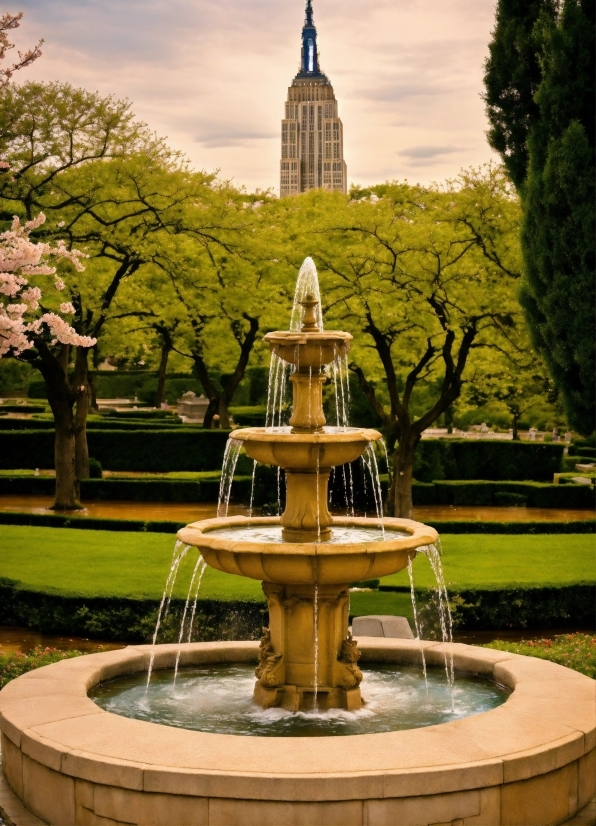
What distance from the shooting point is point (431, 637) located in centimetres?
1466

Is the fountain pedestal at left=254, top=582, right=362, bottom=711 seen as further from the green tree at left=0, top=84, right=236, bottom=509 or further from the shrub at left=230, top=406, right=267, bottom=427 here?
the shrub at left=230, top=406, right=267, bottom=427

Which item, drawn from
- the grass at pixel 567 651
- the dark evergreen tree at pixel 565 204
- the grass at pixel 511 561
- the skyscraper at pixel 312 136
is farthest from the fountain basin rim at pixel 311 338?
the skyscraper at pixel 312 136

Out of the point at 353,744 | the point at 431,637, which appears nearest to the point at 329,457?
the point at 353,744

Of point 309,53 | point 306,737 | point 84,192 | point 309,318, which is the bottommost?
point 306,737

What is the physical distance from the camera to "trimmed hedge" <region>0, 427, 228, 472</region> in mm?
33062

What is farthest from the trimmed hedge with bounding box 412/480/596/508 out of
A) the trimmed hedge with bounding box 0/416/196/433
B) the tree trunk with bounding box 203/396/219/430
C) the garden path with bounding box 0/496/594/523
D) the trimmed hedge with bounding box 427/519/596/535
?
the tree trunk with bounding box 203/396/219/430

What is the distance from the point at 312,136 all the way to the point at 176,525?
530 ft

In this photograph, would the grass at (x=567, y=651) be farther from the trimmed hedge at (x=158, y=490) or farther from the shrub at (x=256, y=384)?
the shrub at (x=256, y=384)

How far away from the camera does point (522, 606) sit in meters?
15.4

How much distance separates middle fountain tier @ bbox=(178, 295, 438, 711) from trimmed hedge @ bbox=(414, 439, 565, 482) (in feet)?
71.1

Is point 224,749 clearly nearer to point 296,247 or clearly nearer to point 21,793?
point 21,793

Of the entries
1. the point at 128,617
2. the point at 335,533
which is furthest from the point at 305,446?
the point at 128,617

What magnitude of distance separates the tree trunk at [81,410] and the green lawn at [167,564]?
5.37 metres

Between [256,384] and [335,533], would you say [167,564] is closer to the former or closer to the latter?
[335,533]
